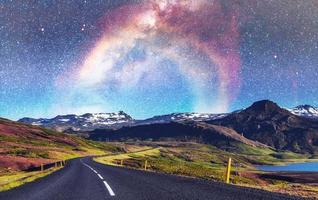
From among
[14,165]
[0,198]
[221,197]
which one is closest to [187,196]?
[221,197]

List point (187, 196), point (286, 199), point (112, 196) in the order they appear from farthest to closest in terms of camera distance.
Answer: point (112, 196)
point (187, 196)
point (286, 199)

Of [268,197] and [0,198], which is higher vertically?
[268,197]

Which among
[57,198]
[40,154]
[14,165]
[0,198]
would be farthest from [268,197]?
[40,154]

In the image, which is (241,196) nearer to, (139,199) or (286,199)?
(286,199)

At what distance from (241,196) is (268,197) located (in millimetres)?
1032

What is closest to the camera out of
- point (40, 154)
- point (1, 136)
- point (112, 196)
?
point (112, 196)

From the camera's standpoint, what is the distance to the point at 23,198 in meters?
18.5

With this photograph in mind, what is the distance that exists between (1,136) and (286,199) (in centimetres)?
18570

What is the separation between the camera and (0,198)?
1919 cm

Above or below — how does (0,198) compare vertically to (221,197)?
below

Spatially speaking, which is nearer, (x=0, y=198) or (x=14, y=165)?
(x=0, y=198)

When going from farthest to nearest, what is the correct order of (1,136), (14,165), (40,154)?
1. (1,136)
2. (40,154)
3. (14,165)

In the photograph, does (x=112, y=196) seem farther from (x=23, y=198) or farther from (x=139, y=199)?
(x=23, y=198)

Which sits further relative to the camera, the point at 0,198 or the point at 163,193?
the point at 0,198
